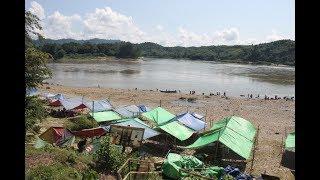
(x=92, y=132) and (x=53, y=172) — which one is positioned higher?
(x=53, y=172)

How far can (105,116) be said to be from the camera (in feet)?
105

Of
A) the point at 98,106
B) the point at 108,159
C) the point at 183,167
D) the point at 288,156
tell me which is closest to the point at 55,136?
the point at 108,159

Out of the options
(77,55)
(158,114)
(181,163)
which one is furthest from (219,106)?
(77,55)

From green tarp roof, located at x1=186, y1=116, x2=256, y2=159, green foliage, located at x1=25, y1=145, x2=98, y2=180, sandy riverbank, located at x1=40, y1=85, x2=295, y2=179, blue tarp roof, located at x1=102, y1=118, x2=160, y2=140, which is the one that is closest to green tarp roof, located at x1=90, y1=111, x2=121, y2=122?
blue tarp roof, located at x1=102, y1=118, x2=160, y2=140

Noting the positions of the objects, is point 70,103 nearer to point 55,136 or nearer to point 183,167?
point 55,136

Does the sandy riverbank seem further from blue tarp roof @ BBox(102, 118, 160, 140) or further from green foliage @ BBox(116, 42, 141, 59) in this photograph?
green foliage @ BBox(116, 42, 141, 59)

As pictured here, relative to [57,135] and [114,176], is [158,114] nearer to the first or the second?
[57,135]

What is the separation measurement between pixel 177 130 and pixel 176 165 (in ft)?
27.4

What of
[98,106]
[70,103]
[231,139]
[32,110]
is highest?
[32,110]

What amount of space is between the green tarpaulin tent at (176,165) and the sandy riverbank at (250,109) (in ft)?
16.2

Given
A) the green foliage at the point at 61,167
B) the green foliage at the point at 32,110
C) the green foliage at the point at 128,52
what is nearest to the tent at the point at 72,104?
the green foliage at the point at 61,167

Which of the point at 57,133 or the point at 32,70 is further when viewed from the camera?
the point at 57,133

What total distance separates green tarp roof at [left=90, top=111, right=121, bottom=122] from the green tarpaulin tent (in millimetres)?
11941
